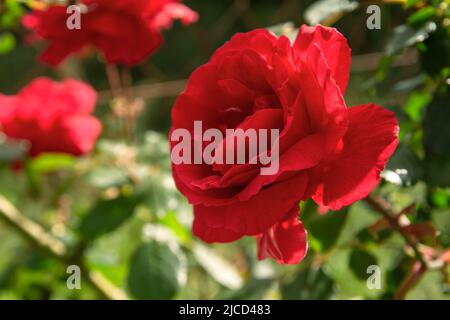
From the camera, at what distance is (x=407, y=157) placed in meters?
0.50

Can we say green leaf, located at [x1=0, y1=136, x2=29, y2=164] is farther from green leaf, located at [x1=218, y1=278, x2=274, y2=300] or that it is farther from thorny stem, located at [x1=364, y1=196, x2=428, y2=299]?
thorny stem, located at [x1=364, y1=196, x2=428, y2=299]

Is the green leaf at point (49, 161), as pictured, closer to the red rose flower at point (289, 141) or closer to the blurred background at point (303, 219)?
the blurred background at point (303, 219)

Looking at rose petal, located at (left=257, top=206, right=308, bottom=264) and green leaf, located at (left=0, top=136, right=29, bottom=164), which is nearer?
rose petal, located at (left=257, top=206, right=308, bottom=264)

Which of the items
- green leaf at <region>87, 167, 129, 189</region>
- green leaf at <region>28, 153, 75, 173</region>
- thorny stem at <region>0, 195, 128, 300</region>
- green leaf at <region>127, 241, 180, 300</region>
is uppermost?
green leaf at <region>87, 167, 129, 189</region>

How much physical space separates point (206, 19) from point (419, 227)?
9.67ft

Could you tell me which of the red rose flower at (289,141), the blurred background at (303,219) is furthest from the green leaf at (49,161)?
the red rose flower at (289,141)

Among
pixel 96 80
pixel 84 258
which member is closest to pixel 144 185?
pixel 84 258

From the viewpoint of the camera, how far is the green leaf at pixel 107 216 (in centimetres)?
78

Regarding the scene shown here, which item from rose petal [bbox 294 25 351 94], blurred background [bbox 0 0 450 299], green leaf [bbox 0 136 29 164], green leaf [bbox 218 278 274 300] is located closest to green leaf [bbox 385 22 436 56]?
blurred background [bbox 0 0 450 299]

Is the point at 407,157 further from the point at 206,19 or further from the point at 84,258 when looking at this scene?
the point at 206,19

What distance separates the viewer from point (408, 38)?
1.73ft

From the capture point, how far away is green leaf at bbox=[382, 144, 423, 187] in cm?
47

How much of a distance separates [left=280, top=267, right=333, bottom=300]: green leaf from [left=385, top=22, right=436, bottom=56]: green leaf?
0.66ft

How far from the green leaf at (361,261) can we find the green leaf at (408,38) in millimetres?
197
